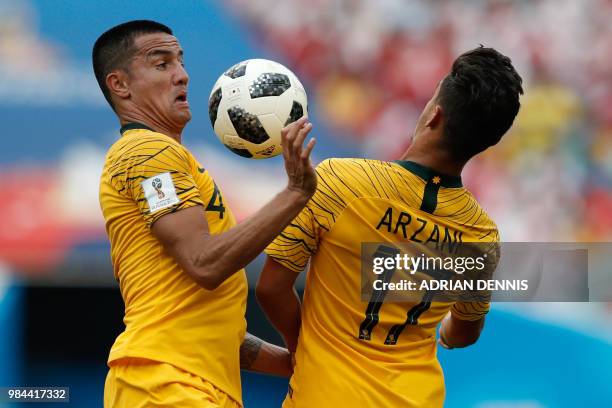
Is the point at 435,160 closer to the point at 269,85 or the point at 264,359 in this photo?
the point at 269,85

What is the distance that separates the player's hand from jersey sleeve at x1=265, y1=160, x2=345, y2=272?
0.87 ft

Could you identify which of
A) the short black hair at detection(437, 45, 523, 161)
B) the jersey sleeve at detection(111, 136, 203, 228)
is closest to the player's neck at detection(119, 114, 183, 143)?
the jersey sleeve at detection(111, 136, 203, 228)

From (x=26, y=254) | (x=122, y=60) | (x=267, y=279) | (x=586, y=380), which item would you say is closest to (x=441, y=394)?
(x=267, y=279)

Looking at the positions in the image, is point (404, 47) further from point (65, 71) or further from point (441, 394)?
point (441, 394)

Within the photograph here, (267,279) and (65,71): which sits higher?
(65,71)

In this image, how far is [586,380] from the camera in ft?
18.3

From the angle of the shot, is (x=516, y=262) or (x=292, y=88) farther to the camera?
(x=516, y=262)

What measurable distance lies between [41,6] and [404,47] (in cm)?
236

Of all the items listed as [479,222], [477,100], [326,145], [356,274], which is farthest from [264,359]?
[326,145]

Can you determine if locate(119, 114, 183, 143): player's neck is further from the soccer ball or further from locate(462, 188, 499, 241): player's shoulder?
locate(462, 188, 499, 241): player's shoulder

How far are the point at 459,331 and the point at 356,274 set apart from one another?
0.84 metres

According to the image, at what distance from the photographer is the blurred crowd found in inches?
225

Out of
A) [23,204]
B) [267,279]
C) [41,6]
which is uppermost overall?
[41,6]

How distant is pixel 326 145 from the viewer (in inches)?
220
